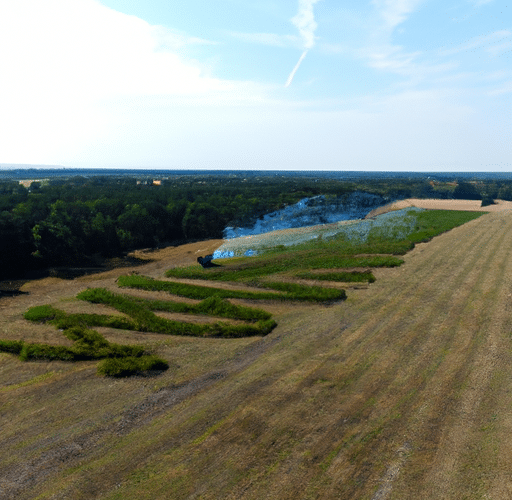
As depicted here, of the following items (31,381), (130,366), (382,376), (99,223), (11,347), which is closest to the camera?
(382,376)

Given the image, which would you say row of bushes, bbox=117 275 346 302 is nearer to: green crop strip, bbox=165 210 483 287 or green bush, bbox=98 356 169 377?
green crop strip, bbox=165 210 483 287

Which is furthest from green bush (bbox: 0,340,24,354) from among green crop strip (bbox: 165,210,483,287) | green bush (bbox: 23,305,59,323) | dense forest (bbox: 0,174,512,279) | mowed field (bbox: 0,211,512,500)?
dense forest (bbox: 0,174,512,279)

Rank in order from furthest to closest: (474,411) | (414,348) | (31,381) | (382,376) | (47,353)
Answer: (47,353) → (414,348) → (31,381) → (382,376) → (474,411)

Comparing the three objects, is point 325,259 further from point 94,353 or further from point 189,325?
point 94,353

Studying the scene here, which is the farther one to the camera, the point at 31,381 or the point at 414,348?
the point at 414,348

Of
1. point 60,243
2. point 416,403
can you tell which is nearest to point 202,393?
point 416,403

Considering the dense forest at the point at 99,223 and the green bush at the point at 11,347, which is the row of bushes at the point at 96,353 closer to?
the green bush at the point at 11,347

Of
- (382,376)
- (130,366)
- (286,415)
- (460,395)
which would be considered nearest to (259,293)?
(130,366)

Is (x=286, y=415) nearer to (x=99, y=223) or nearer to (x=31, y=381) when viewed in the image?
(x=31, y=381)

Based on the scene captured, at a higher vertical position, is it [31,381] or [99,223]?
[99,223]

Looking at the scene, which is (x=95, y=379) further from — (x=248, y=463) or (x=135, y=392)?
(x=248, y=463)

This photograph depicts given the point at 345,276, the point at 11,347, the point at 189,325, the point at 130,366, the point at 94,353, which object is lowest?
the point at 11,347
